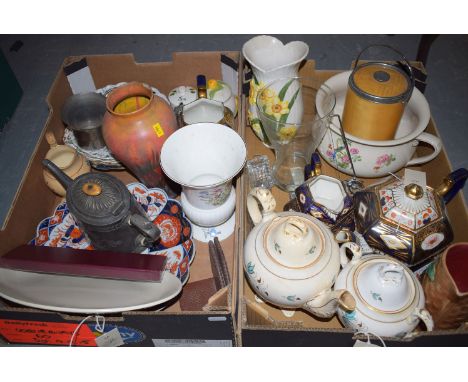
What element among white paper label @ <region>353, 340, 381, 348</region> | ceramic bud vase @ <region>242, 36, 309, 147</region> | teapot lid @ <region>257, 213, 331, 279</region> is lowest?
white paper label @ <region>353, 340, 381, 348</region>

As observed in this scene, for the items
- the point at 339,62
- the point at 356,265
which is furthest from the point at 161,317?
the point at 339,62

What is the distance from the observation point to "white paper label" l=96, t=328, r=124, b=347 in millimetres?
823

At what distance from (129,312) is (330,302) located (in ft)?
1.23

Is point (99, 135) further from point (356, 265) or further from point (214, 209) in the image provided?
point (356, 265)

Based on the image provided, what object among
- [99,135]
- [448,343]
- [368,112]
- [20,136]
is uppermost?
[368,112]

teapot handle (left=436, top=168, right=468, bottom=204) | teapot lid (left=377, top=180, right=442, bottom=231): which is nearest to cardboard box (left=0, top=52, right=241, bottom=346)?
teapot lid (left=377, top=180, right=442, bottom=231)

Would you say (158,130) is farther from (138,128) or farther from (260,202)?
(260,202)

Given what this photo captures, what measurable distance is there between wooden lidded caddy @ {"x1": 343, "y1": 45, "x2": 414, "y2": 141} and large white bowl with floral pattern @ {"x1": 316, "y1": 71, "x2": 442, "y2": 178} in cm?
4

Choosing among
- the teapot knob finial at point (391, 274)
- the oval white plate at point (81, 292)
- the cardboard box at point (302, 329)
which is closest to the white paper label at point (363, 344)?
the cardboard box at point (302, 329)

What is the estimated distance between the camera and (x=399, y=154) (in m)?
0.96

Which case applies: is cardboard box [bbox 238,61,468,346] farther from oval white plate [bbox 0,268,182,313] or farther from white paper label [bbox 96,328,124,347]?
white paper label [bbox 96,328,124,347]

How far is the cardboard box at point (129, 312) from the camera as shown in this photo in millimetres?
775

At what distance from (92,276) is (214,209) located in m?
0.31

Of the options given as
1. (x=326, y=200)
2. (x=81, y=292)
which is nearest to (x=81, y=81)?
(x=81, y=292)
